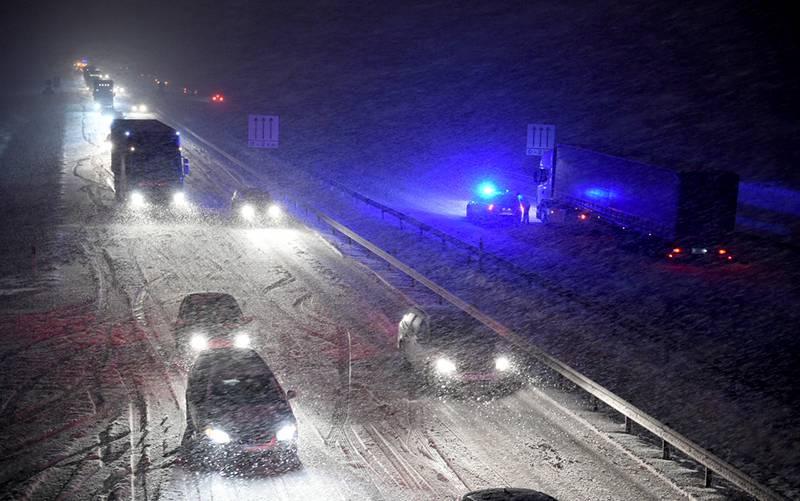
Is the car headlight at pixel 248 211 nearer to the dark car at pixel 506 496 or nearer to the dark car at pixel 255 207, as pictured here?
the dark car at pixel 255 207

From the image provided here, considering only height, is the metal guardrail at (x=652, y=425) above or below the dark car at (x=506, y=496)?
below

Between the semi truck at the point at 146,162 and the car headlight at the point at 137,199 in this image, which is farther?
the car headlight at the point at 137,199

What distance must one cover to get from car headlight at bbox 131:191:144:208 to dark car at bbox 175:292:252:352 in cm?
1964

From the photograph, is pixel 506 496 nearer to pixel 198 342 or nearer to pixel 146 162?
pixel 198 342

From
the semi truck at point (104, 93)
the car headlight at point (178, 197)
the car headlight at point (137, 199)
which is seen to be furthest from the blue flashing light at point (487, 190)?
the semi truck at point (104, 93)

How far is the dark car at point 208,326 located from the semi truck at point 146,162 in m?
19.3

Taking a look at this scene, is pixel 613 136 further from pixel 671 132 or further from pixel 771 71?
pixel 771 71

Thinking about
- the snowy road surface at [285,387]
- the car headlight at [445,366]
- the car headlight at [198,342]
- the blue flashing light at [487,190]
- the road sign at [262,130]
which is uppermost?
the road sign at [262,130]

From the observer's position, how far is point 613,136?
64.8 m

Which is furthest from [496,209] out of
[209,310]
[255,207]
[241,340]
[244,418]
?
[244,418]

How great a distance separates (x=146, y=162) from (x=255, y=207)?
568cm

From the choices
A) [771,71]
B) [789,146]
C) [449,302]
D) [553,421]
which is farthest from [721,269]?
[771,71]

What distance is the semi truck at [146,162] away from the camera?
34594 millimetres

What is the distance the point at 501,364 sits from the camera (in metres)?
14.1
